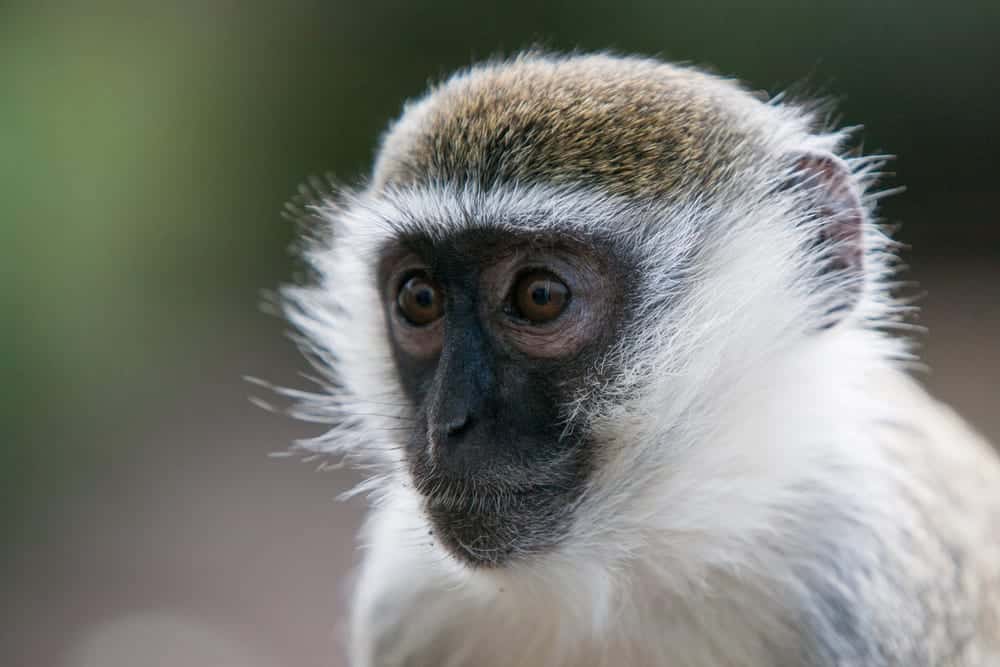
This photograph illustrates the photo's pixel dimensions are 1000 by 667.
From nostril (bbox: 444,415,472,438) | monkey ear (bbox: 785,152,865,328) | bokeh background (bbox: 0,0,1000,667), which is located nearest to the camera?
nostril (bbox: 444,415,472,438)

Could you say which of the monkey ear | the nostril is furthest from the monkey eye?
the monkey ear

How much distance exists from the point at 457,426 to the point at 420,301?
0.33 meters

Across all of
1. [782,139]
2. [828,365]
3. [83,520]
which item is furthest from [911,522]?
[83,520]

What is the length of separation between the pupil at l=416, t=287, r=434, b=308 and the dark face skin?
4 cm

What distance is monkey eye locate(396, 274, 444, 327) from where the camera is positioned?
197 cm

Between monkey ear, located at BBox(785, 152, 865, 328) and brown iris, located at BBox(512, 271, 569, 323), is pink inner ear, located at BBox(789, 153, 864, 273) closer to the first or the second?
monkey ear, located at BBox(785, 152, 865, 328)

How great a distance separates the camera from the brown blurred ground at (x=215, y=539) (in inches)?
167

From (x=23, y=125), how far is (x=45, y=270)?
0.56 meters

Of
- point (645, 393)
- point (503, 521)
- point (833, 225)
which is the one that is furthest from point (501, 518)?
point (833, 225)

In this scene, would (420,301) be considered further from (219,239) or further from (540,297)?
(219,239)

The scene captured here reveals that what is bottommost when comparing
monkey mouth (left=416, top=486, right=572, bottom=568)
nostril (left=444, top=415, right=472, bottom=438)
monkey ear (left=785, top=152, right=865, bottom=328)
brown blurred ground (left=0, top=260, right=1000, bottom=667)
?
brown blurred ground (left=0, top=260, right=1000, bottom=667)

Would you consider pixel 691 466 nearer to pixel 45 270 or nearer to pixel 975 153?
pixel 45 270

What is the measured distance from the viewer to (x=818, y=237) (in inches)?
77.5

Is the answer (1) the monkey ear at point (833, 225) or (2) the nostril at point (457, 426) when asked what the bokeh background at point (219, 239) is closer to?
(2) the nostril at point (457, 426)
